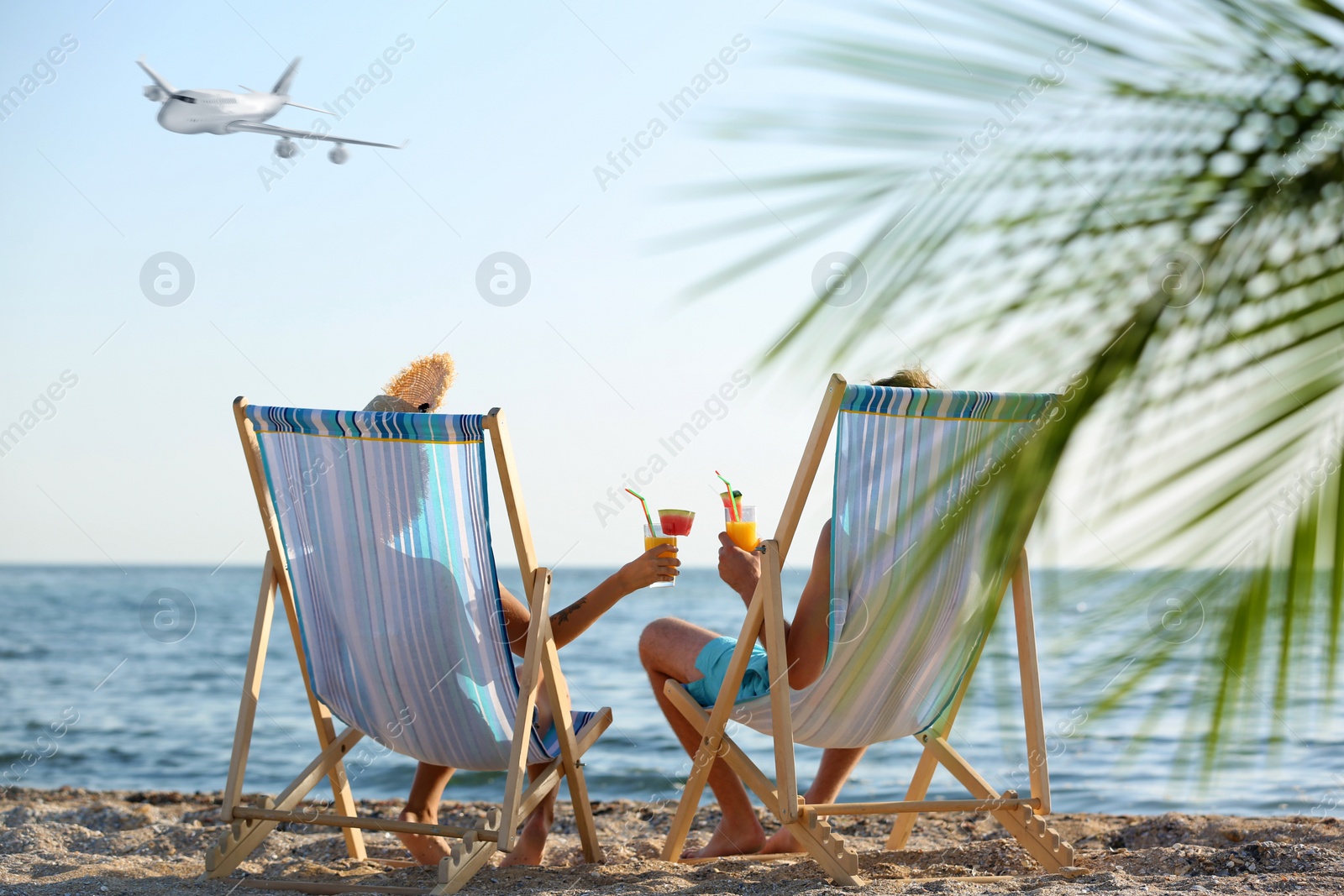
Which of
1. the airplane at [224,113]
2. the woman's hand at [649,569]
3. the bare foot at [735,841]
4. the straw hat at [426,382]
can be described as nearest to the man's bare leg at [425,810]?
the bare foot at [735,841]

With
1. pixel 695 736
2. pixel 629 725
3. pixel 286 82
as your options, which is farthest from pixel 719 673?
pixel 286 82

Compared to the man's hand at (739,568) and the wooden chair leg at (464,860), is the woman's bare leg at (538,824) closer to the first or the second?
the wooden chair leg at (464,860)

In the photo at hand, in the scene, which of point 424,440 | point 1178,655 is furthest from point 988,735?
point 1178,655

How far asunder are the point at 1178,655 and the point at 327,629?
2555 mm

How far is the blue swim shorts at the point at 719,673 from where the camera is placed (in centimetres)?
283

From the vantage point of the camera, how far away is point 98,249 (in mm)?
12805

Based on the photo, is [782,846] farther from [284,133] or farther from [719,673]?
[284,133]

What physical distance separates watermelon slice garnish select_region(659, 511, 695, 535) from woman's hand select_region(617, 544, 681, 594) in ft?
0.27

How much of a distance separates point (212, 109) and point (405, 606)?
3732 mm

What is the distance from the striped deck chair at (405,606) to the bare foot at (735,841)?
1.64 feet

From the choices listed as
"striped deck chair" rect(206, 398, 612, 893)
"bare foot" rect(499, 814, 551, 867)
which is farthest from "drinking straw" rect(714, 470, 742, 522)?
"bare foot" rect(499, 814, 551, 867)

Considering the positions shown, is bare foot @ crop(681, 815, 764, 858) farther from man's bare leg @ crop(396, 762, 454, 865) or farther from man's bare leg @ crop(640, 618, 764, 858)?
man's bare leg @ crop(396, 762, 454, 865)

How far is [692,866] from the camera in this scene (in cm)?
285

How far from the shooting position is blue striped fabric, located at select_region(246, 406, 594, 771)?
2473mm
